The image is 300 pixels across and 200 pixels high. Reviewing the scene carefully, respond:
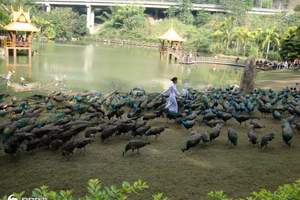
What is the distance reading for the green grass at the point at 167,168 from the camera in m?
7.05

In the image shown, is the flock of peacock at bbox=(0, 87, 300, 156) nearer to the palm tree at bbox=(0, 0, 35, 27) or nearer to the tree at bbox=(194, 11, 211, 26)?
the palm tree at bbox=(0, 0, 35, 27)

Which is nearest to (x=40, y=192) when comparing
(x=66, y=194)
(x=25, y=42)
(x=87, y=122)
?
(x=66, y=194)

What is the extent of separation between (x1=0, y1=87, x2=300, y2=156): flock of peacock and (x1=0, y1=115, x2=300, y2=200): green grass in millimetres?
241

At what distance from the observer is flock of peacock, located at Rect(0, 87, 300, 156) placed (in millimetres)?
8500

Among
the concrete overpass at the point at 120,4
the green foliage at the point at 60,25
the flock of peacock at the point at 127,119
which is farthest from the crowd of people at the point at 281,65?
the concrete overpass at the point at 120,4

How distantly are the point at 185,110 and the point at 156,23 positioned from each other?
6657cm

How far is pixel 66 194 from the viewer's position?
334 cm

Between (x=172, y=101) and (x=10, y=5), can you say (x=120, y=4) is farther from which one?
(x=172, y=101)

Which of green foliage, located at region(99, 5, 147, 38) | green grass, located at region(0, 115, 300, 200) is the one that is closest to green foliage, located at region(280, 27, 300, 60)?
green grass, located at region(0, 115, 300, 200)

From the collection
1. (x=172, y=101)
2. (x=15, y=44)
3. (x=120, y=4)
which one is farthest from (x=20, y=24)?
(x=120, y=4)

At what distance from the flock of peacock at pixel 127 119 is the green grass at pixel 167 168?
0.79 feet

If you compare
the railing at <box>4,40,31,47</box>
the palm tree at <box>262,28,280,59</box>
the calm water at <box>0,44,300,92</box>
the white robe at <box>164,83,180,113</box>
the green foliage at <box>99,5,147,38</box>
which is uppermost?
the green foliage at <box>99,5,147,38</box>

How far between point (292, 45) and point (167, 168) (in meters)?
28.8

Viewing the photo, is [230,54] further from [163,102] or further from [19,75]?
[163,102]
